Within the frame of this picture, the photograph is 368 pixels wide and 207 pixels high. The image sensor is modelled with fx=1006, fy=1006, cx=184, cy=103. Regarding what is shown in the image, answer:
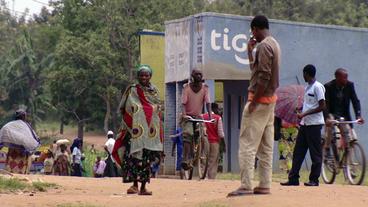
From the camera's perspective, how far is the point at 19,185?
41.3ft

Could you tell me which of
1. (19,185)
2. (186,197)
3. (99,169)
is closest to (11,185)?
(19,185)

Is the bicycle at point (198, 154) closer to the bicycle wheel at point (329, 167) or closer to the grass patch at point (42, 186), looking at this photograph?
the bicycle wheel at point (329, 167)

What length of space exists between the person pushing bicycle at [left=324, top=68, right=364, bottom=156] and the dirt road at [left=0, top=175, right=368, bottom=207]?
65.3 inches

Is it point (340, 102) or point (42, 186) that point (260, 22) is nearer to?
point (340, 102)

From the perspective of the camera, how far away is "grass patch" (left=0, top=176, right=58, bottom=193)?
489 inches

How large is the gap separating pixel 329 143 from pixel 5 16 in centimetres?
6403

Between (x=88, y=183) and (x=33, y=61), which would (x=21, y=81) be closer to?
(x=33, y=61)

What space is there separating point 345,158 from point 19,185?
182 inches

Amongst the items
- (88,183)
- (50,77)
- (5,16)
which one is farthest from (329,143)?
(5,16)

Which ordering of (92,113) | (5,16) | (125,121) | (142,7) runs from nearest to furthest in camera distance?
(125,121), (142,7), (92,113), (5,16)

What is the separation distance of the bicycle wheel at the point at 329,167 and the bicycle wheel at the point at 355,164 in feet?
0.73

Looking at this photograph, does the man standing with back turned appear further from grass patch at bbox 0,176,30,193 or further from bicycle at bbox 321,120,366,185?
bicycle at bbox 321,120,366,185

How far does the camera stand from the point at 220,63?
77.0 feet

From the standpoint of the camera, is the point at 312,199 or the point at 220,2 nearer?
the point at 312,199
